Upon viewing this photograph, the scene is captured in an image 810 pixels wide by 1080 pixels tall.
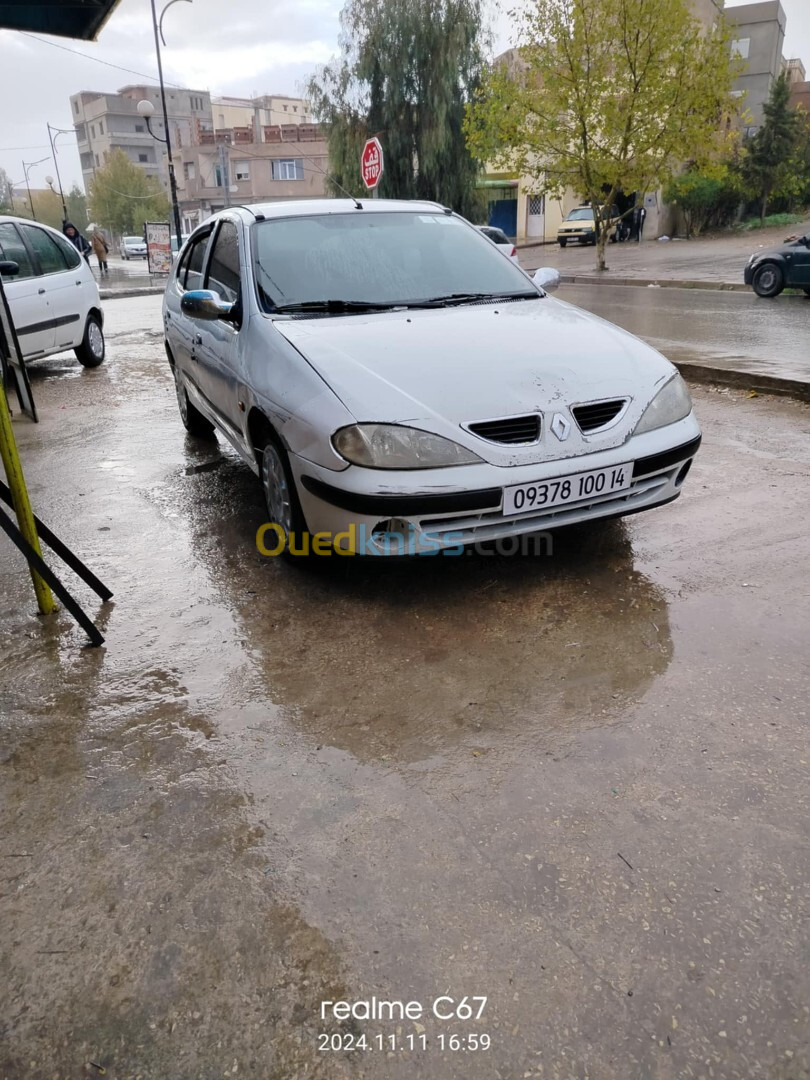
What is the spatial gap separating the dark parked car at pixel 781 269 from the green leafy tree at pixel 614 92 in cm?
798

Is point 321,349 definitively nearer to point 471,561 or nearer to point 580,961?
point 471,561

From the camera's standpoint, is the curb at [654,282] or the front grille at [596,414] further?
the curb at [654,282]

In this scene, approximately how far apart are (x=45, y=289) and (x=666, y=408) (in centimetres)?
726

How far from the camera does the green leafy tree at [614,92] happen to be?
2100cm

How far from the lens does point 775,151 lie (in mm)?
34781

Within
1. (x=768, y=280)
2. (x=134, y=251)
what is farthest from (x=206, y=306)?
A: (x=134, y=251)

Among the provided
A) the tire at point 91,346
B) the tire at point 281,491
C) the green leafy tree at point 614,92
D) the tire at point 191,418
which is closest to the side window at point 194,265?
the tire at point 191,418

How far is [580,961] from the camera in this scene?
1.75 meters

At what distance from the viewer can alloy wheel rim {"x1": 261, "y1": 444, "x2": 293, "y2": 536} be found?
361 cm

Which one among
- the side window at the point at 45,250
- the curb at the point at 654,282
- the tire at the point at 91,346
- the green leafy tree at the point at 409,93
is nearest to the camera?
the side window at the point at 45,250

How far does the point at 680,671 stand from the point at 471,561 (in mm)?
1217

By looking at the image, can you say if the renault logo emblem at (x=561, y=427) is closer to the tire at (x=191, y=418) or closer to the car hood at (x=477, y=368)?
the car hood at (x=477, y=368)

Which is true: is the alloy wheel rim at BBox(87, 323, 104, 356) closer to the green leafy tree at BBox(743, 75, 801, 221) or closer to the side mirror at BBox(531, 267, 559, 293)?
the side mirror at BBox(531, 267, 559, 293)

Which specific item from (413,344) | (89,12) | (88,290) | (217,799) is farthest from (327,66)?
(217,799)
